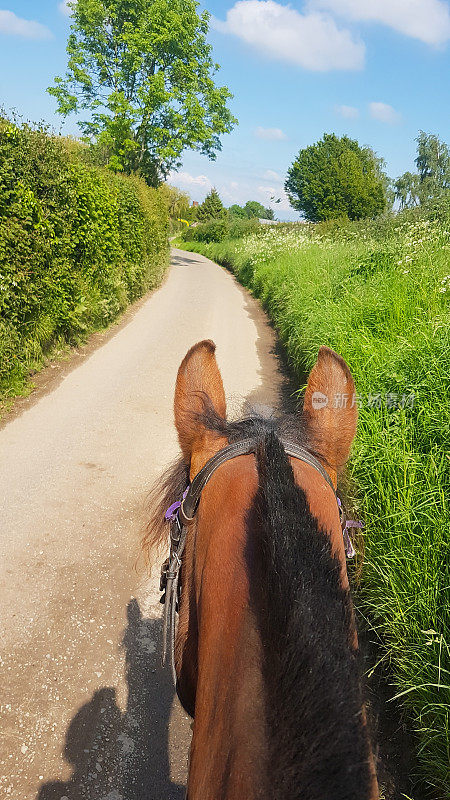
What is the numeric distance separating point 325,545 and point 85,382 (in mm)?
7466

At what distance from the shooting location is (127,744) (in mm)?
2605

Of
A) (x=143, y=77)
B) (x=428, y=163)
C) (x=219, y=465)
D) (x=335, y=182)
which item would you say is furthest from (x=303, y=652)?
(x=428, y=163)

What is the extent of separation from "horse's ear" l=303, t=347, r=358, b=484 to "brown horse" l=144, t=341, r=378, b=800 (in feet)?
0.74

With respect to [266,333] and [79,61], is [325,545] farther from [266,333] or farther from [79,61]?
[79,61]

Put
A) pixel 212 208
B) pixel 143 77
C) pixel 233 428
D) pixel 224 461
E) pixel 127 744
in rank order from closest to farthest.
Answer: pixel 224 461 → pixel 233 428 → pixel 127 744 → pixel 143 77 → pixel 212 208

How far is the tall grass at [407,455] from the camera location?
2.35 meters

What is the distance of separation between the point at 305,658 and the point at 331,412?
3.16 feet

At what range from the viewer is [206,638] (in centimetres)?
97

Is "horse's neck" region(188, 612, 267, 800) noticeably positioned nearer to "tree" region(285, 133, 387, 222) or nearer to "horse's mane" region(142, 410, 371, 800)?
"horse's mane" region(142, 410, 371, 800)

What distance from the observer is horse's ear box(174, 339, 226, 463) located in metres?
1.54

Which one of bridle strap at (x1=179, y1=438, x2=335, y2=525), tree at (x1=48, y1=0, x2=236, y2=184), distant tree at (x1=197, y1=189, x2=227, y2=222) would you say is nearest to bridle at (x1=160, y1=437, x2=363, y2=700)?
bridle strap at (x1=179, y1=438, x2=335, y2=525)

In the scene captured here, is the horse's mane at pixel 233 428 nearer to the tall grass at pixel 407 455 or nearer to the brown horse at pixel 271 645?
the brown horse at pixel 271 645

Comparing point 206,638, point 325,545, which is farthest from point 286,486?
point 206,638

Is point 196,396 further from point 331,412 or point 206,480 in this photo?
point 331,412
